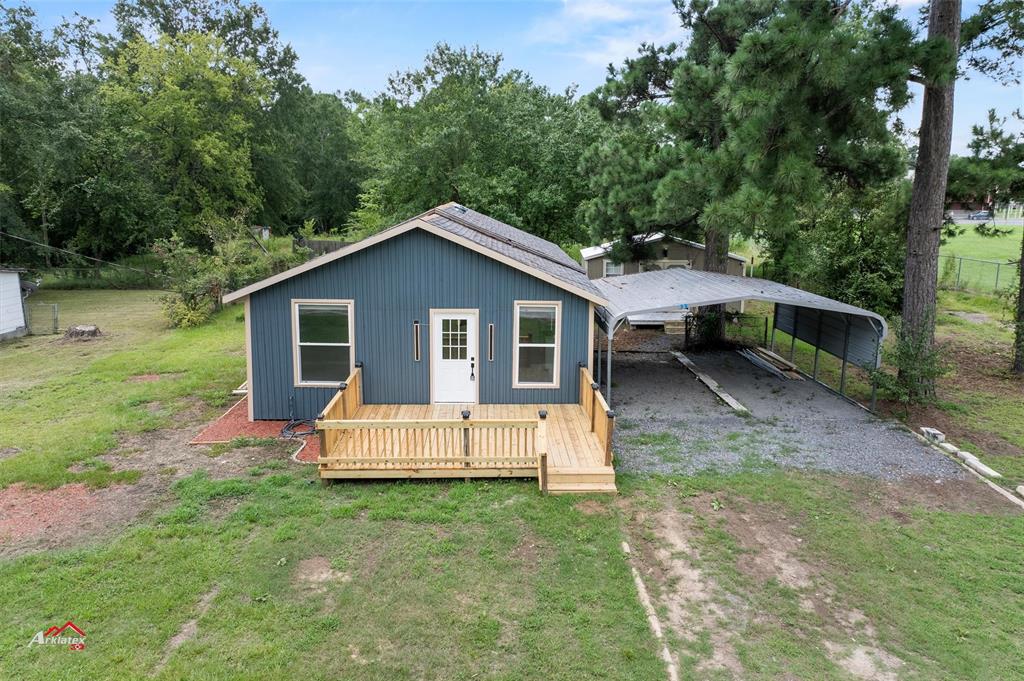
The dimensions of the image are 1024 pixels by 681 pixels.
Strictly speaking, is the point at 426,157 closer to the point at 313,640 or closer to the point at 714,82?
the point at 714,82

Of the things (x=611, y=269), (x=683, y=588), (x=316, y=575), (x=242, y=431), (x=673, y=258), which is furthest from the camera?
(x=611, y=269)

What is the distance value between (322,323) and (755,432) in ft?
24.3

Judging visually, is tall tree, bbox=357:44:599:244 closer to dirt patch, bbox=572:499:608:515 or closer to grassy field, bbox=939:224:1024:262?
dirt patch, bbox=572:499:608:515

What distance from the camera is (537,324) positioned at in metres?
9.90

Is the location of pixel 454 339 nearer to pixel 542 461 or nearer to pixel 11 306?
pixel 542 461

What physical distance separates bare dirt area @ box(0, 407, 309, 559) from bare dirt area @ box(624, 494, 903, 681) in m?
5.17

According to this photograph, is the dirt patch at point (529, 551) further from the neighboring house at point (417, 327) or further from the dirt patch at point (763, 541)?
the neighboring house at point (417, 327)

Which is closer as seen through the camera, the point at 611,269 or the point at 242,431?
the point at 242,431

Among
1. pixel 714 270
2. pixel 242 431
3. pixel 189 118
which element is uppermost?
pixel 189 118

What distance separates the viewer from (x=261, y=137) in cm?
3456

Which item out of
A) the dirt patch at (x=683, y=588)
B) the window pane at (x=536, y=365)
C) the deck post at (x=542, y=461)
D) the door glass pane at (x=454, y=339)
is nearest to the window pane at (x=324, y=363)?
the door glass pane at (x=454, y=339)

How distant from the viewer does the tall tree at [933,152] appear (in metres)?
10.6

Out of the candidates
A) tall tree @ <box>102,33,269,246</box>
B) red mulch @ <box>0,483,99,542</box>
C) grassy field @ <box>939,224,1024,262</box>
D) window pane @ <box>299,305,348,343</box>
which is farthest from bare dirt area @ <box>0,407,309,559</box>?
grassy field @ <box>939,224,1024,262</box>

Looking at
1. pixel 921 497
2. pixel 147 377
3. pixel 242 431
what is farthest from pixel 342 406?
pixel 921 497
